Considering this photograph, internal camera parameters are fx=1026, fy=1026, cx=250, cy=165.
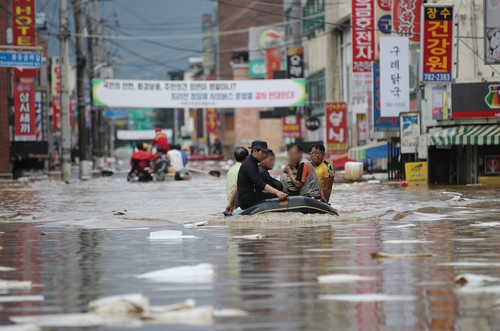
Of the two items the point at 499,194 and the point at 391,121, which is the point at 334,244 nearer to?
the point at 499,194

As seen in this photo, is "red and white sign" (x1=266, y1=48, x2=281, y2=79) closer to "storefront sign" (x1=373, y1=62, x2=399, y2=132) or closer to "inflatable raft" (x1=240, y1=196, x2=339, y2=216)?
"storefront sign" (x1=373, y1=62, x2=399, y2=132)

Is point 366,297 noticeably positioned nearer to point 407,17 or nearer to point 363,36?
point 407,17

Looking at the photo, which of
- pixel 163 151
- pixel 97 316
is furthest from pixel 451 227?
pixel 163 151

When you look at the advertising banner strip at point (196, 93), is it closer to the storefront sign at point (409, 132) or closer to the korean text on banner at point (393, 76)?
the korean text on banner at point (393, 76)

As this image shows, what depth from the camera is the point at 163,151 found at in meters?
44.8

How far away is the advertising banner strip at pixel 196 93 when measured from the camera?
178 ft

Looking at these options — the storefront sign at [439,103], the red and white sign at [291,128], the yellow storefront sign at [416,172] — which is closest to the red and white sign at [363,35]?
the storefront sign at [439,103]

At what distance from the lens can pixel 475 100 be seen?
32.1m

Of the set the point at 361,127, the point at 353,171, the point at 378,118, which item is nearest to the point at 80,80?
the point at 361,127

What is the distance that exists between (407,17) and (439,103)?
7.18 meters

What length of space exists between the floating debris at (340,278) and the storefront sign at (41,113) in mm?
49103

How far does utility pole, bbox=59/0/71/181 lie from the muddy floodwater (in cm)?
2581

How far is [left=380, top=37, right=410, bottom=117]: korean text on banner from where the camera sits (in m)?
39.1

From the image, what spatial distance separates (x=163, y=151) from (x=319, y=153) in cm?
2678
